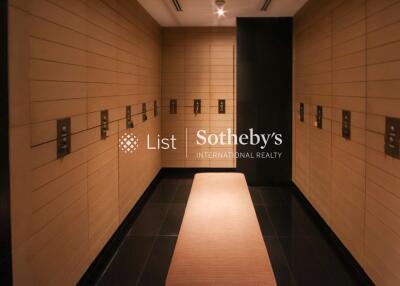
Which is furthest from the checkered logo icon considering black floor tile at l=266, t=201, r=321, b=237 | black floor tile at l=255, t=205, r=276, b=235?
black floor tile at l=266, t=201, r=321, b=237

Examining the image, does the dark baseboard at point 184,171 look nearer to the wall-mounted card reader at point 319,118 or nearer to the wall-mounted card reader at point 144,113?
the wall-mounted card reader at point 144,113

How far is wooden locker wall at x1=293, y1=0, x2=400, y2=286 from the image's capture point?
2.78m

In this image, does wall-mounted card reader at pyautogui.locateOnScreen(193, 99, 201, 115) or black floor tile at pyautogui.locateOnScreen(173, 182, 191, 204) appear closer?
black floor tile at pyautogui.locateOnScreen(173, 182, 191, 204)

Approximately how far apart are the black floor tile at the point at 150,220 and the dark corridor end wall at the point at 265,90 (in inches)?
76.2

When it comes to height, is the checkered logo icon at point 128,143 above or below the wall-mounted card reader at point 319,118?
below

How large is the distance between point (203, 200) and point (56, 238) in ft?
4.47

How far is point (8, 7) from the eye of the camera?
196cm

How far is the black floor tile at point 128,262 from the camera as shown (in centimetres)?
334

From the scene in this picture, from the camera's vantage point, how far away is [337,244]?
4008mm

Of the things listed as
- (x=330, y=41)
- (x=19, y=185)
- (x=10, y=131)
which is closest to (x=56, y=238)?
(x=19, y=185)

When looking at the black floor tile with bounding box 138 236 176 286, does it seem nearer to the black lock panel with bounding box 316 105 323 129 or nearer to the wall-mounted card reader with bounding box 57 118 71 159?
the wall-mounted card reader with bounding box 57 118 71 159

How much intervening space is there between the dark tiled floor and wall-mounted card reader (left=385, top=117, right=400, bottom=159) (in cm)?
126

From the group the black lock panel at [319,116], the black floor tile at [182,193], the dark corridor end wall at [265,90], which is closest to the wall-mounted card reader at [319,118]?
the black lock panel at [319,116]

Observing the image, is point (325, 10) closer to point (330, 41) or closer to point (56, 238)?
point (330, 41)
